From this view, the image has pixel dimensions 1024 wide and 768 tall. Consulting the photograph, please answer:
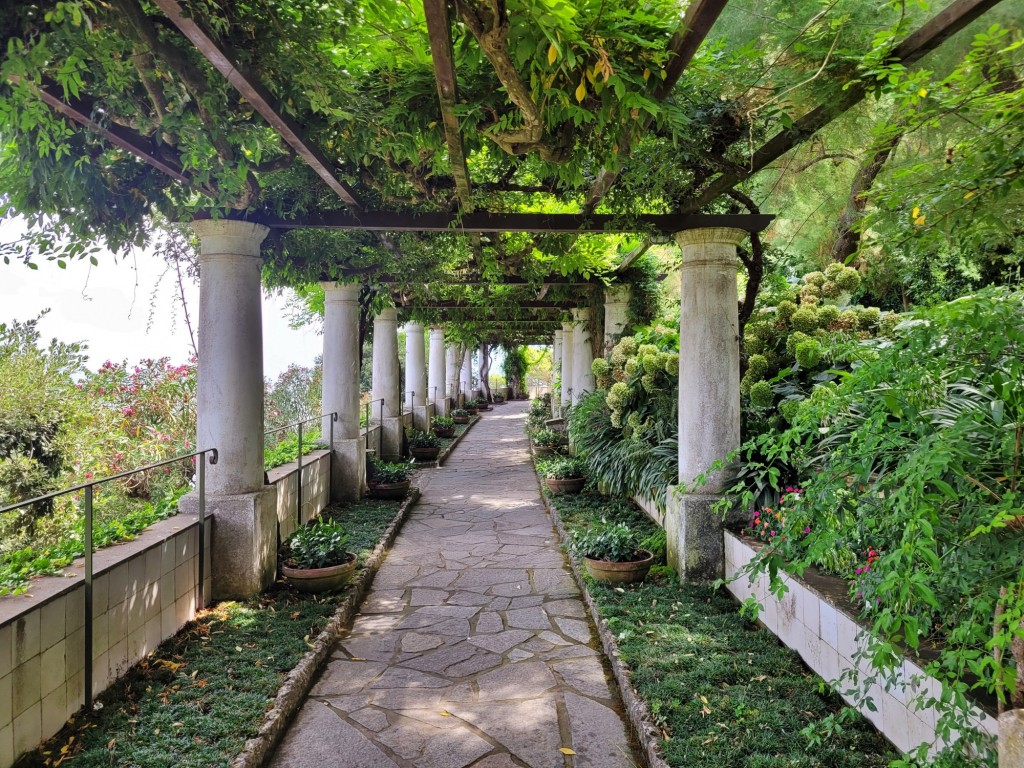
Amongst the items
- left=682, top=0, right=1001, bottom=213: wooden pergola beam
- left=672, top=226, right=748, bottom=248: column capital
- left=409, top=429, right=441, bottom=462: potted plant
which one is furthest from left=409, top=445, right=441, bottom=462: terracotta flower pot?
left=682, top=0, right=1001, bottom=213: wooden pergola beam

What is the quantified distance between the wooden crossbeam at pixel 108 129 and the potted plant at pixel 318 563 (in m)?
2.77

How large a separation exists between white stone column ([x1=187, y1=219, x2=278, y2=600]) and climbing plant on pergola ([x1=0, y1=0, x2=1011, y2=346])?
1.01 ft

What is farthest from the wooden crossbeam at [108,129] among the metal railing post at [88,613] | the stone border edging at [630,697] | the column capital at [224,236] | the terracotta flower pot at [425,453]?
the terracotta flower pot at [425,453]

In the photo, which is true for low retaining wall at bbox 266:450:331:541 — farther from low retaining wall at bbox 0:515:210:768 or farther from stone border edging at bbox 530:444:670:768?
stone border edging at bbox 530:444:670:768

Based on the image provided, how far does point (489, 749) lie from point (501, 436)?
1431cm

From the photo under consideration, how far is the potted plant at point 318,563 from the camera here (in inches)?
191

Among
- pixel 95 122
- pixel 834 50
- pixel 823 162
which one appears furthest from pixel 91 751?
pixel 823 162

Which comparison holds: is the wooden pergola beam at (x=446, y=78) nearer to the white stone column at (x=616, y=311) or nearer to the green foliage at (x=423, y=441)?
the white stone column at (x=616, y=311)

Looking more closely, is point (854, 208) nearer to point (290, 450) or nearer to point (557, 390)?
point (290, 450)

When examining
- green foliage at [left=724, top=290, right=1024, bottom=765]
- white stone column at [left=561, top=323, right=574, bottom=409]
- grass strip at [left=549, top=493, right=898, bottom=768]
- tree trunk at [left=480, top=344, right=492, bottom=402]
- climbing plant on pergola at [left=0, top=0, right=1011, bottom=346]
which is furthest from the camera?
tree trunk at [left=480, top=344, right=492, bottom=402]

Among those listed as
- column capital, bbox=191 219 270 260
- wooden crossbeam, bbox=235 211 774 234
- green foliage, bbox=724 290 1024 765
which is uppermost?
wooden crossbeam, bbox=235 211 774 234

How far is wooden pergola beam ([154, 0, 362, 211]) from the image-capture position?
2.20 meters

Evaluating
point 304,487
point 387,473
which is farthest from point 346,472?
point 304,487

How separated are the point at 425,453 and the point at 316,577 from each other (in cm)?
760
